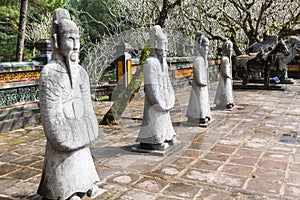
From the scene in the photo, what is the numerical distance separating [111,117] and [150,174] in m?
3.58

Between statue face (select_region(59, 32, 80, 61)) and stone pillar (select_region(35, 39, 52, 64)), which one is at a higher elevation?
stone pillar (select_region(35, 39, 52, 64))

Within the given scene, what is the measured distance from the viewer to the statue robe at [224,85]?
9617 mm

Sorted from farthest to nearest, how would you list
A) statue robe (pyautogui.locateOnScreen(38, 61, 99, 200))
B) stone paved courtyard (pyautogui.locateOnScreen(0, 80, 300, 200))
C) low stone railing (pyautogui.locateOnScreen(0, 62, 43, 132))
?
low stone railing (pyautogui.locateOnScreen(0, 62, 43, 132)) < stone paved courtyard (pyautogui.locateOnScreen(0, 80, 300, 200)) < statue robe (pyautogui.locateOnScreen(38, 61, 99, 200))

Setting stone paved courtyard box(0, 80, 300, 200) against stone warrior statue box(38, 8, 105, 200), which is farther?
stone paved courtyard box(0, 80, 300, 200)

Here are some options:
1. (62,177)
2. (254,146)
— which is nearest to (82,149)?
(62,177)

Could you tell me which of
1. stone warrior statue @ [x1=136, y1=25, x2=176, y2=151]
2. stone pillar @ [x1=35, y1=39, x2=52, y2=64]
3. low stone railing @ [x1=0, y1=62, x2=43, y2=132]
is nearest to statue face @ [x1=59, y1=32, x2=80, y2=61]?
stone warrior statue @ [x1=136, y1=25, x2=176, y2=151]

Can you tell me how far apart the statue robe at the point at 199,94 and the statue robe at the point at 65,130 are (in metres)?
4.18

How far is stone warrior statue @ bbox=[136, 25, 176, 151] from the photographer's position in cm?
548

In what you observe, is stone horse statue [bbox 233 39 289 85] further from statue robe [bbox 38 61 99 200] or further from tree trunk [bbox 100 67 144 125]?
statue robe [bbox 38 61 99 200]

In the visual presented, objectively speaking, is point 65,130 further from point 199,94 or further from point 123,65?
point 123,65

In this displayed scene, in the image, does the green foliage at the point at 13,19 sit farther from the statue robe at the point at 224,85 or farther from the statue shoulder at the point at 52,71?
the statue shoulder at the point at 52,71

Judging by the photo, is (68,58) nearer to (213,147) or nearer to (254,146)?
(213,147)

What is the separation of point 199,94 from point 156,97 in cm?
246

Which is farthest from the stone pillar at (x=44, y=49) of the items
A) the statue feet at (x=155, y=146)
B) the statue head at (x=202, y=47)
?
the statue feet at (x=155, y=146)
